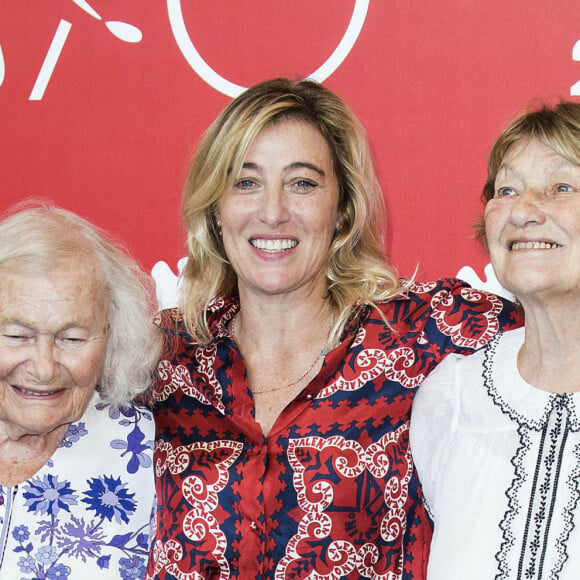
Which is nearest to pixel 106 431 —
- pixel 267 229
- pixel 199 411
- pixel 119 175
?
pixel 199 411

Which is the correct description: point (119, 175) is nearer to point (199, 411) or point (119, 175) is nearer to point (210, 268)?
point (210, 268)

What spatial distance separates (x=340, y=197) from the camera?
212 centimetres

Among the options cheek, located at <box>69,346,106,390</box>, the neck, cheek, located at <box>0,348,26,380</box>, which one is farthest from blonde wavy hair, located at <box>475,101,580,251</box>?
cheek, located at <box>0,348,26,380</box>

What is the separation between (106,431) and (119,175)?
95cm

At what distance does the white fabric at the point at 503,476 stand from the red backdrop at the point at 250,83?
2.22 ft

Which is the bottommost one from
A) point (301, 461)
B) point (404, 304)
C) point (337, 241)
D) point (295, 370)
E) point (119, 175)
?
point (301, 461)

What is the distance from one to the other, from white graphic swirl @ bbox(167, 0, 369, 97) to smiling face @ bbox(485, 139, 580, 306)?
84 centimetres

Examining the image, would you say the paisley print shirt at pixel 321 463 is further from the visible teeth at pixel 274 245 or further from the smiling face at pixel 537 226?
the smiling face at pixel 537 226

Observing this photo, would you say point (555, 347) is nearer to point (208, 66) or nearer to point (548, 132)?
point (548, 132)

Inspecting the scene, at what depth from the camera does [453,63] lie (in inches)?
90.1

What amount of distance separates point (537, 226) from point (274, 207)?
0.59 m

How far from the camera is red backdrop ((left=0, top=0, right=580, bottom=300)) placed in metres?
2.26

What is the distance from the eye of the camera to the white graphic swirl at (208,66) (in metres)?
2.38

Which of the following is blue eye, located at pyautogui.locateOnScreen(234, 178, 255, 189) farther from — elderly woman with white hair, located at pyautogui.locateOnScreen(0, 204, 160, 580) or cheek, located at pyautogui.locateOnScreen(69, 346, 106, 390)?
cheek, located at pyautogui.locateOnScreen(69, 346, 106, 390)
